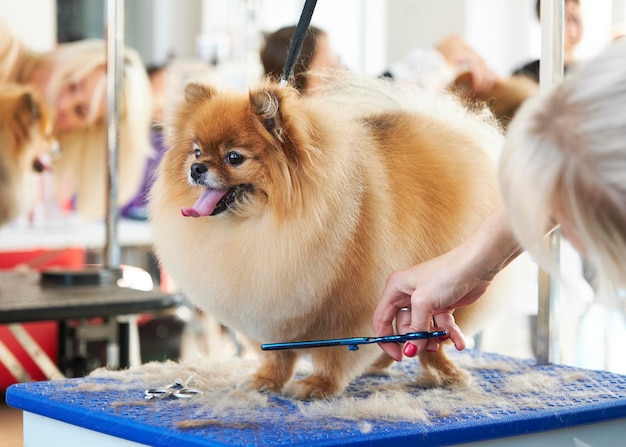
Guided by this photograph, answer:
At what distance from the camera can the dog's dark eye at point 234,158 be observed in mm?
1191

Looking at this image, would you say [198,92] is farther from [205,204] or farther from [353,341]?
[353,341]

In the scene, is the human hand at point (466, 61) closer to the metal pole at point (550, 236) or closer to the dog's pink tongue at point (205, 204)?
the metal pole at point (550, 236)

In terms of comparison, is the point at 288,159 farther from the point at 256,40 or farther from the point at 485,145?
the point at 256,40

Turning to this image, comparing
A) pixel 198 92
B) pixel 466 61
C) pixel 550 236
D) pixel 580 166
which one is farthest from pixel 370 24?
pixel 580 166

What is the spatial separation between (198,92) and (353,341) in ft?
1.39

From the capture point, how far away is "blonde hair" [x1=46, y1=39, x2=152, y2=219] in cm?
365

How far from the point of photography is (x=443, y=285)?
42.6 inches

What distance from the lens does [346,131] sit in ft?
4.05

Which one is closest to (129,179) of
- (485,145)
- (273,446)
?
(485,145)

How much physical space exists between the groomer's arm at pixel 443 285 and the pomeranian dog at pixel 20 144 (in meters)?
2.31

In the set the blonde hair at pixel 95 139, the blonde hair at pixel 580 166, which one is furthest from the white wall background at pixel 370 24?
the blonde hair at pixel 580 166

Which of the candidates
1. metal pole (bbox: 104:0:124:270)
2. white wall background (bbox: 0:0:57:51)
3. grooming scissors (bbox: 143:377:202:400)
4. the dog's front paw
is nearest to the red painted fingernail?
the dog's front paw

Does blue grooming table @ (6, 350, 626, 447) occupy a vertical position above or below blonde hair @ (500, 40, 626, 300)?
below

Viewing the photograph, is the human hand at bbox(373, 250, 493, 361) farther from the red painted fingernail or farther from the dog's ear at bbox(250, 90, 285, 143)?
the dog's ear at bbox(250, 90, 285, 143)
